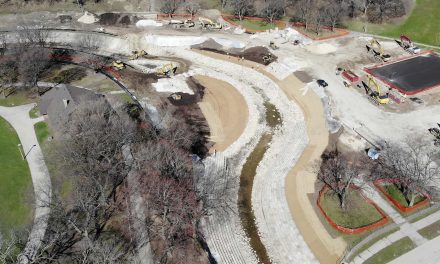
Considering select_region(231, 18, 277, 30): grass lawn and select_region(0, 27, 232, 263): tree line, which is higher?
select_region(231, 18, 277, 30): grass lawn

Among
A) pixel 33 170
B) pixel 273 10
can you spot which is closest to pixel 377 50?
pixel 273 10

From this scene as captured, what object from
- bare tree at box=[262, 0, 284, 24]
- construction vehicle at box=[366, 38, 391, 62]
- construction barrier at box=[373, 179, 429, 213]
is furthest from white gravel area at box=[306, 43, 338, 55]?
construction barrier at box=[373, 179, 429, 213]

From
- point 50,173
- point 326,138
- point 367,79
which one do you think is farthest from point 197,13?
point 50,173

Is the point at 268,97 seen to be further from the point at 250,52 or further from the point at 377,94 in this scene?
the point at 377,94

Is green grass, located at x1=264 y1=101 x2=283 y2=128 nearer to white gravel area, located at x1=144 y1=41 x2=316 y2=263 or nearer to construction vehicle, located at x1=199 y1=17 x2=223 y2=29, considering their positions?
white gravel area, located at x1=144 y1=41 x2=316 y2=263

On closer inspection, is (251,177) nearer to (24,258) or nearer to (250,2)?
(24,258)

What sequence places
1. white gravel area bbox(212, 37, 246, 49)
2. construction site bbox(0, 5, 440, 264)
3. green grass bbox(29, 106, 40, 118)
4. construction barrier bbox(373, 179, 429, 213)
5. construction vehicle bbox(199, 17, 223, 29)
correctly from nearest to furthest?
construction site bbox(0, 5, 440, 264) → construction barrier bbox(373, 179, 429, 213) → green grass bbox(29, 106, 40, 118) → white gravel area bbox(212, 37, 246, 49) → construction vehicle bbox(199, 17, 223, 29)

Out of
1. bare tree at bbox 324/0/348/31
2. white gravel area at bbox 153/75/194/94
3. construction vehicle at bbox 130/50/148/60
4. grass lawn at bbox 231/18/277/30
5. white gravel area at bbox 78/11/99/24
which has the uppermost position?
bare tree at bbox 324/0/348/31
